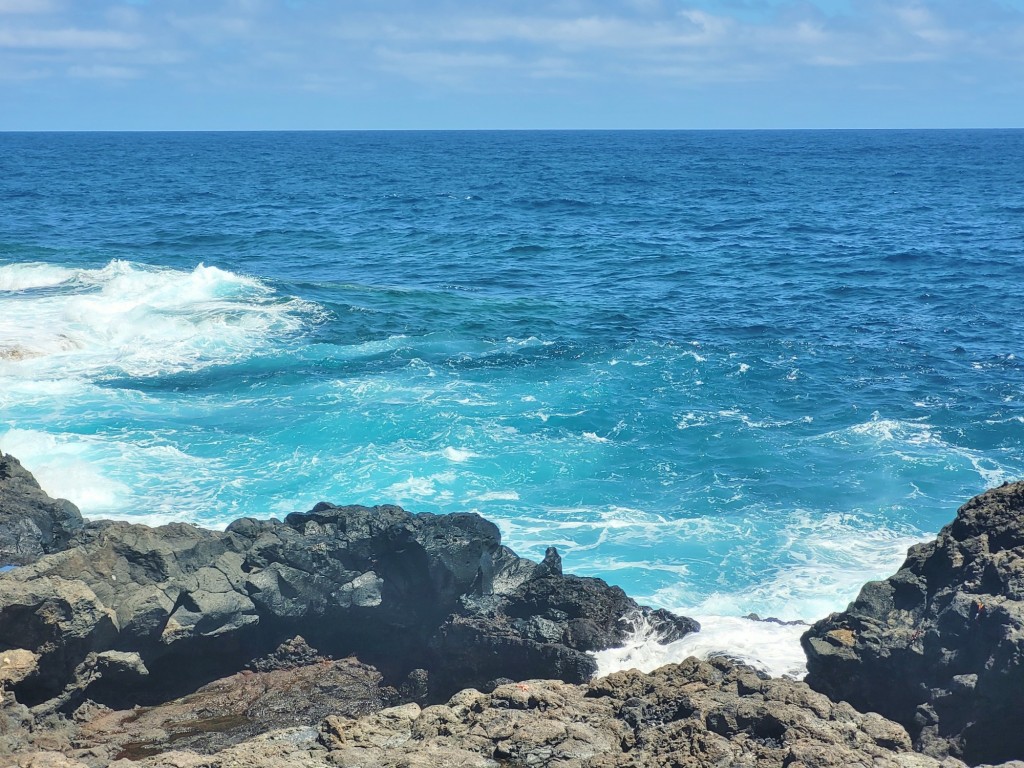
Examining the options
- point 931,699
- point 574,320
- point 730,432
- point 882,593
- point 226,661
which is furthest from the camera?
point 574,320

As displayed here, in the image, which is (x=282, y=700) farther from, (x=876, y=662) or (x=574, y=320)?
(x=574, y=320)

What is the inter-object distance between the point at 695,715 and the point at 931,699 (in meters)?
3.48

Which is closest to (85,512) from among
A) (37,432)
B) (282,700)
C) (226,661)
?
(37,432)

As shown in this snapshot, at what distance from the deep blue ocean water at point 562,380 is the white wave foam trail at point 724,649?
1.98 ft

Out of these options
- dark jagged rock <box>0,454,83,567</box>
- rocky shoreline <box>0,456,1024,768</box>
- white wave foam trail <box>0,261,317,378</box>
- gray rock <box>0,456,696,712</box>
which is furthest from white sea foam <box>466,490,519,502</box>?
white wave foam trail <box>0,261,317,378</box>

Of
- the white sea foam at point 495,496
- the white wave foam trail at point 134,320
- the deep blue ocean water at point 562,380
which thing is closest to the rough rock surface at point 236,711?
the deep blue ocean water at point 562,380

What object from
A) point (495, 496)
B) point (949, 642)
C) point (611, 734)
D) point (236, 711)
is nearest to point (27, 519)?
point (236, 711)

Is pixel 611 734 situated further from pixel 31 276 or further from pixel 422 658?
pixel 31 276

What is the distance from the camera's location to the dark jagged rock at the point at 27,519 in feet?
60.0

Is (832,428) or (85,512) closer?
(85,512)

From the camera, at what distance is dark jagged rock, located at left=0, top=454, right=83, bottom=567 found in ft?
60.0

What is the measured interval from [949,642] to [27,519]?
1595cm

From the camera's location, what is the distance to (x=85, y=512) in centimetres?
2208

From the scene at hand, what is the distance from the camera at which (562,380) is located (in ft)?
104
